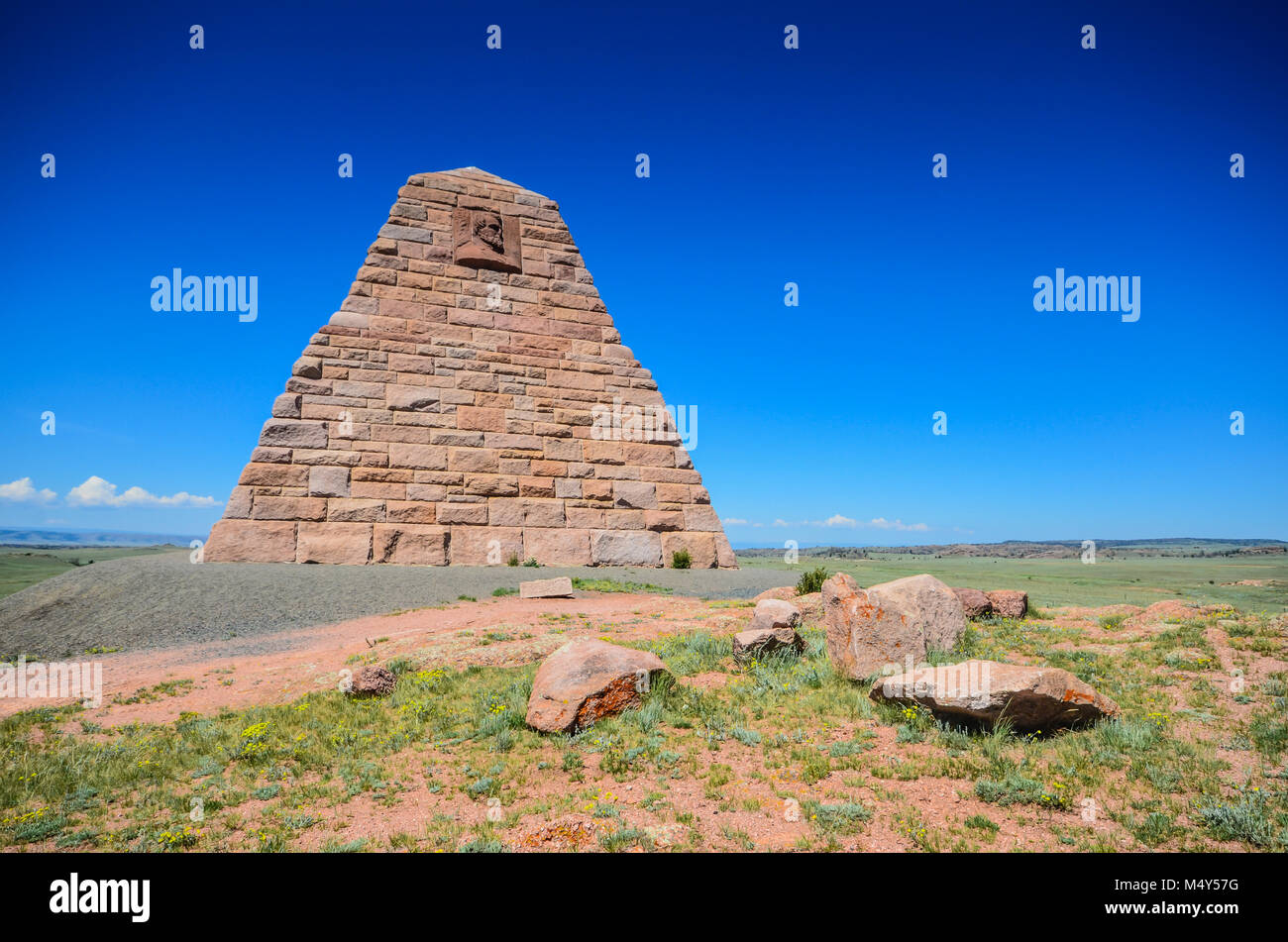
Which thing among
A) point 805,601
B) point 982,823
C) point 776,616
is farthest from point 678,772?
point 805,601

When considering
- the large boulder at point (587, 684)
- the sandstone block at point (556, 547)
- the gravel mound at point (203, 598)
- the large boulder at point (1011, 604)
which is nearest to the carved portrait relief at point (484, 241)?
the sandstone block at point (556, 547)

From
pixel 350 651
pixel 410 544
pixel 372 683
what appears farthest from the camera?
pixel 410 544

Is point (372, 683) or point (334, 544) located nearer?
point (372, 683)

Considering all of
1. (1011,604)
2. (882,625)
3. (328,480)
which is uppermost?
(328,480)

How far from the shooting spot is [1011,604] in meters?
8.73

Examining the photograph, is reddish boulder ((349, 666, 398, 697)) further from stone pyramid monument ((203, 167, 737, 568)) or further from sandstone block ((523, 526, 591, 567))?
sandstone block ((523, 526, 591, 567))

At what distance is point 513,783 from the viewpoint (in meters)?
4.13

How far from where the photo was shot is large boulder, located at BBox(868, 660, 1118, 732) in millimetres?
4371

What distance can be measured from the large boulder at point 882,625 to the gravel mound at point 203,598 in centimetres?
504

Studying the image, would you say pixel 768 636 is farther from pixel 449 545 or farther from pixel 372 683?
pixel 449 545

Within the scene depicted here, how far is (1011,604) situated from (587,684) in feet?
21.7

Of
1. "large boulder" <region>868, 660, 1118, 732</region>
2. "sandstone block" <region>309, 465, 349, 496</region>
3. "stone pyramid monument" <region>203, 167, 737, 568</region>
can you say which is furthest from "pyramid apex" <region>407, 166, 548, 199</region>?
"large boulder" <region>868, 660, 1118, 732</region>

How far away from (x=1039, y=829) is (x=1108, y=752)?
1.21m
